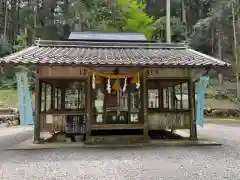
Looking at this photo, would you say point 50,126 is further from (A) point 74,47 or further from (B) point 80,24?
(B) point 80,24

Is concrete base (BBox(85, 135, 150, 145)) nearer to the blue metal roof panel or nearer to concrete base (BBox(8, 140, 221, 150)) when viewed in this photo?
concrete base (BBox(8, 140, 221, 150))

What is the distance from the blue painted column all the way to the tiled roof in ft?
2.50

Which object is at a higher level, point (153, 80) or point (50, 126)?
point (153, 80)

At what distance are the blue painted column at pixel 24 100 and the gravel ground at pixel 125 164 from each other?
1.28 meters

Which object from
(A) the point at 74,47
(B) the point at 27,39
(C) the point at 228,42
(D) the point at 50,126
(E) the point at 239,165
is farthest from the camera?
(B) the point at 27,39

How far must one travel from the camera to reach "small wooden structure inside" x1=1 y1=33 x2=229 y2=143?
8039 millimetres

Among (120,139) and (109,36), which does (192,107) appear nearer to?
(120,139)

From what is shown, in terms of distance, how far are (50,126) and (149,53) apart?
12.1 ft

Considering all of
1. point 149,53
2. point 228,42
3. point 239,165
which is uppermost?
point 228,42

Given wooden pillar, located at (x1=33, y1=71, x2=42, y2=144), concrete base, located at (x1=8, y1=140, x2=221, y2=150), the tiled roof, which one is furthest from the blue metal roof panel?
concrete base, located at (x1=8, y1=140, x2=221, y2=150)

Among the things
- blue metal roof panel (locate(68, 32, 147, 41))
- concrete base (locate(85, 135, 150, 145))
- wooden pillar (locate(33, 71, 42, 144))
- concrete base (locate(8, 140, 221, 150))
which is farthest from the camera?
blue metal roof panel (locate(68, 32, 147, 41))

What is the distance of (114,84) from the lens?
879cm

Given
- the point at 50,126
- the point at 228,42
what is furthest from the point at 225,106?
the point at 50,126

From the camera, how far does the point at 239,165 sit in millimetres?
5852
